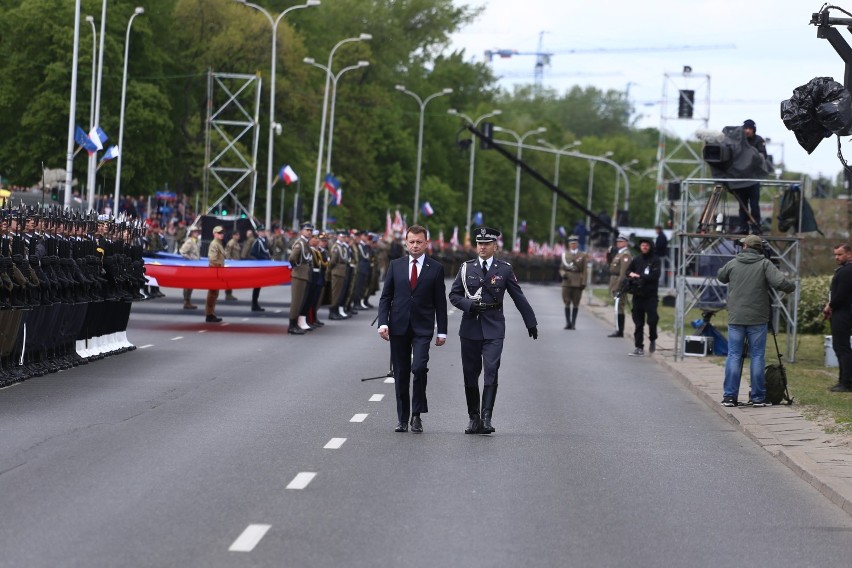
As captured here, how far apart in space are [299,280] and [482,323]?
1428cm

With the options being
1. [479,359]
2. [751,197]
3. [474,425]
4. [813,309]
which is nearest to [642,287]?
[751,197]

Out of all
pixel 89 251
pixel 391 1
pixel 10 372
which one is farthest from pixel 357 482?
pixel 391 1

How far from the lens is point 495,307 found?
14.5 metres

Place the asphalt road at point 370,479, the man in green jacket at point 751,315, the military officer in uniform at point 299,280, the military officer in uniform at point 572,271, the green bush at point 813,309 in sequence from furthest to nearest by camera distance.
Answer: the military officer in uniform at point 572,271 < the green bush at point 813,309 < the military officer in uniform at point 299,280 < the man in green jacket at point 751,315 < the asphalt road at point 370,479

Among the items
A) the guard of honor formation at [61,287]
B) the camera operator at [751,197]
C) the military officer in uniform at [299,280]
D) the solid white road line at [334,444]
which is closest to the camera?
the solid white road line at [334,444]

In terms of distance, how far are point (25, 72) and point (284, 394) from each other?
162 feet

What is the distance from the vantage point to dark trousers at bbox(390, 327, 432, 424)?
14320mm

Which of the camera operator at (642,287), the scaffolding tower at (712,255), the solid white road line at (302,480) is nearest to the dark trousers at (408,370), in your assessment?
the solid white road line at (302,480)

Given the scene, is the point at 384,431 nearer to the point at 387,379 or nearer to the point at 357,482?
the point at 357,482

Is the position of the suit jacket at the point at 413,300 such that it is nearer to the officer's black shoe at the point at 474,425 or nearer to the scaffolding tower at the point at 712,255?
the officer's black shoe at the point at 474,425

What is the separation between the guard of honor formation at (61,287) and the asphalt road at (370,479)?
1.56 ft

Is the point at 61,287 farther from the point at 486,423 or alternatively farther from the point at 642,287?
the point at 642,287

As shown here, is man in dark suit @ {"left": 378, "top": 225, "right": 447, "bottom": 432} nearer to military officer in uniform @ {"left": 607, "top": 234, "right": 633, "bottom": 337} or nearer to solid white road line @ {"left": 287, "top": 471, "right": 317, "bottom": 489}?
solid white road line @ {"left": 287, "top": 471, "right": 317, "bottom": 489}

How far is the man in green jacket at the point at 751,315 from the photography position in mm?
17484
